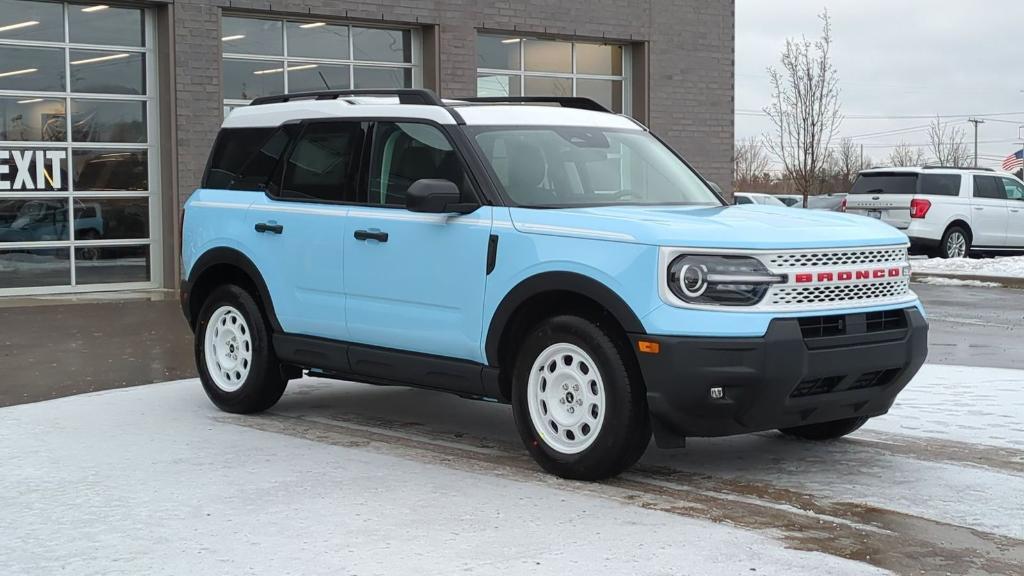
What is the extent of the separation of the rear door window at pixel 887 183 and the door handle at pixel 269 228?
17.6 metres

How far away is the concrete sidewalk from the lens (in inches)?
404

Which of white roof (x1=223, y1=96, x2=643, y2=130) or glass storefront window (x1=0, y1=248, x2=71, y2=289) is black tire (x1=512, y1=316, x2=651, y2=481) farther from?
glass storefront window (x1=0, y1=248, x2=71, y2=289)

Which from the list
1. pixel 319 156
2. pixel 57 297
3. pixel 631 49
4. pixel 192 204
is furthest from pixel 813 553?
pixel 631 49

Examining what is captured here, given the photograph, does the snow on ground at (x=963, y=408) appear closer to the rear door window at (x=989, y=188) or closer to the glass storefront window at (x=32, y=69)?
the glass storefront window at (x=32, y=69)

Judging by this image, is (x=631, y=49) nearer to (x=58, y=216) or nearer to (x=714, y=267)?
(x=58, y=216)

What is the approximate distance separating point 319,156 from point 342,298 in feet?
3.22

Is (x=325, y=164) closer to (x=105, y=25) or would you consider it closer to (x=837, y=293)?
(x=837, y=293)

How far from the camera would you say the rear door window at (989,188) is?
24469mm

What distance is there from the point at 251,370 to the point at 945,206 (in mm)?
17939

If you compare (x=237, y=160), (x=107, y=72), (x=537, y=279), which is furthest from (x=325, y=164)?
(x=107, y=72)

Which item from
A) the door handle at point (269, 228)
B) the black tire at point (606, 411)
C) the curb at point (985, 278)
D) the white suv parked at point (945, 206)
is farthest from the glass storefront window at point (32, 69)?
the white suv parked at point (945, 206)

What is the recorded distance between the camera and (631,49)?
76.6 feet

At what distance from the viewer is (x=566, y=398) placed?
6.68 meters

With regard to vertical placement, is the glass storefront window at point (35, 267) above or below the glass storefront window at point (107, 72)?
below
